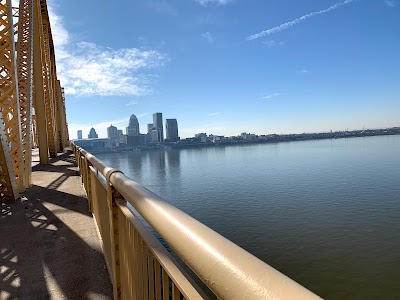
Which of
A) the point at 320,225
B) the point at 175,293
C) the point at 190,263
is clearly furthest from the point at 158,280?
the point at 320,225

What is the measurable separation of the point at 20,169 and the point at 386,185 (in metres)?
46.8

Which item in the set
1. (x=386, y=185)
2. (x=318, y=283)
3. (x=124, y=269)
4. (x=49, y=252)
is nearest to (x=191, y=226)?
(x=124, y=269)

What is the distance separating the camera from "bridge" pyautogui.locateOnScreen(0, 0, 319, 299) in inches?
30.5

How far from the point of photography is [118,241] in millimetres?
2688

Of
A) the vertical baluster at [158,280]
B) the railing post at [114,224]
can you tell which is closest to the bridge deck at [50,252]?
the railing post at [114,224]

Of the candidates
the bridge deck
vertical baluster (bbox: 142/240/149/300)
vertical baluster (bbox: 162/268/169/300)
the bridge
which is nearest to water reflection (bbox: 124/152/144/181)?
the bridge

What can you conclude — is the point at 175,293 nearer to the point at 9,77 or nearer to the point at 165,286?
the point at 165,286

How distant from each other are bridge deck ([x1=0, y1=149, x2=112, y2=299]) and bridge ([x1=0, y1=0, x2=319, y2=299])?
0.05ft

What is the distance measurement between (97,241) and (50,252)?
74 centimetres

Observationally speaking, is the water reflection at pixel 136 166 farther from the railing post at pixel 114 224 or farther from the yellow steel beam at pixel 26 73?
the railing post at pixel 114 224

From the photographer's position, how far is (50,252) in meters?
4.57

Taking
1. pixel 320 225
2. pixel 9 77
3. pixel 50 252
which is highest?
pixel 9 77

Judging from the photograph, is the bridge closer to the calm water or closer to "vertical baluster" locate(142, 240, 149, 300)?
"vertical baluster" locate(142, 240, 149, 300)

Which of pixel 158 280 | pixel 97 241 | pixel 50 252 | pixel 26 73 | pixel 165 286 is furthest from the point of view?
pixel 26 73
